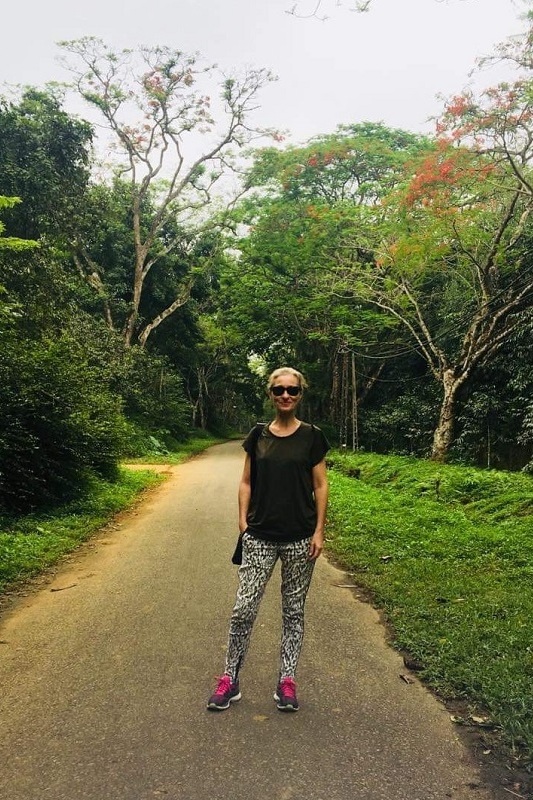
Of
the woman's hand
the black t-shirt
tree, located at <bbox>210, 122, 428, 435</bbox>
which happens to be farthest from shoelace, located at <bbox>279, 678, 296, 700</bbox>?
tree, located at <bbox>210, 122, 428, 435</bbox>

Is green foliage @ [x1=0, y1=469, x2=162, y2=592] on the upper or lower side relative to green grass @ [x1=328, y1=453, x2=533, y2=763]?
lower

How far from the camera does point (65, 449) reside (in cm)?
920

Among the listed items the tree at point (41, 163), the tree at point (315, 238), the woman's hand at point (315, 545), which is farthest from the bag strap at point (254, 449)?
the tree at point (315, 238)

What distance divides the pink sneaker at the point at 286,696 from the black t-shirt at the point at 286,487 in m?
0.83

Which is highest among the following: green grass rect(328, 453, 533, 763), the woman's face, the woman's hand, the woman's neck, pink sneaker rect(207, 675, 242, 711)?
the woman's face

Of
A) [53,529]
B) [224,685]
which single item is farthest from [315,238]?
[224,685]

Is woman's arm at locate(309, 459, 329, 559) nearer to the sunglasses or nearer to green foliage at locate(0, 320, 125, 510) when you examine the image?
the sunglasses

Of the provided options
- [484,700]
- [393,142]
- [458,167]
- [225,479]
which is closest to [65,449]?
[225,479]

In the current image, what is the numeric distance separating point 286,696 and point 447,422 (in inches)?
493

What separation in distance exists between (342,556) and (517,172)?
7.84 meters

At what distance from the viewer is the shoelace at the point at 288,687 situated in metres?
3.19

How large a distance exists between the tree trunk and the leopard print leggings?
12.2 meters

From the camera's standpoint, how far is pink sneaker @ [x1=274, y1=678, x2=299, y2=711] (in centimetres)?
315

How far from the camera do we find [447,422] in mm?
14758
